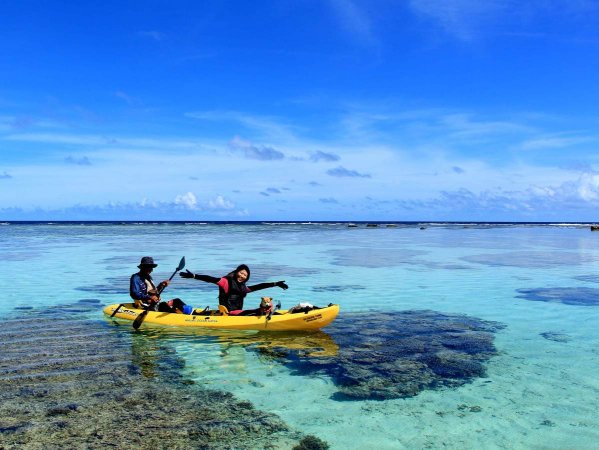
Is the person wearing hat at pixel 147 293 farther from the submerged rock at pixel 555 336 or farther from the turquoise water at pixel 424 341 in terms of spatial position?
the submerged rock at pixel 555 336

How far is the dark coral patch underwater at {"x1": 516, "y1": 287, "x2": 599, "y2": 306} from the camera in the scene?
19.1 m

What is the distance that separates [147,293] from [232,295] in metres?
2.76

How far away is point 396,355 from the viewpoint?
11461 mm

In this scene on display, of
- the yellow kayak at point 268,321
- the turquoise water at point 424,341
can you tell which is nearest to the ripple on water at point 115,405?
the turquoise water at point 424,341

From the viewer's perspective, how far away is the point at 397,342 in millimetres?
12727

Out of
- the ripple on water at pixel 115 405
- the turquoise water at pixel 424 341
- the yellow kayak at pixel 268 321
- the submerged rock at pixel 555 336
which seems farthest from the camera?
the yellow kayak at pixel 268 321

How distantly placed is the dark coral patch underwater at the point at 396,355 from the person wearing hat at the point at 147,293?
320cm

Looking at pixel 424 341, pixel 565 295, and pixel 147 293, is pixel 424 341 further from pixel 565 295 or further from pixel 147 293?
pixel 565 295

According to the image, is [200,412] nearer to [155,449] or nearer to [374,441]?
[155,449]

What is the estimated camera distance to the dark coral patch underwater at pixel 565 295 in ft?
62.6

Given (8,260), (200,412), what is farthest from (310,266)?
(200,412)

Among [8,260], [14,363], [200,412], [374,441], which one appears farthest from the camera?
[8,260]

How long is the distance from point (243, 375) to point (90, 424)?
10.8 ft

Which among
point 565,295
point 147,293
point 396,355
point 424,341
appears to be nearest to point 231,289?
point 147,293
